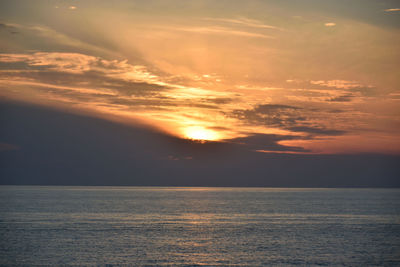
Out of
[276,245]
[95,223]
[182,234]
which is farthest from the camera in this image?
[95,223]

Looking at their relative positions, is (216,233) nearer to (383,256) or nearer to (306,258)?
(306,258)

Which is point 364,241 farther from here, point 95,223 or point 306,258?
point 95,223

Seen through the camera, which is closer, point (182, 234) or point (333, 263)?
point (333, 263)

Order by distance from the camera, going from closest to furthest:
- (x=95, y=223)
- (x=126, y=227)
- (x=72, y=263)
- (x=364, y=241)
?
(x=72, y=263), (x=364, y=241), (x=126, y=227), (x=95, y=223)

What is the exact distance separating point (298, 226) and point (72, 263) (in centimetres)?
5634

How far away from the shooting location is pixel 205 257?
5612 cm

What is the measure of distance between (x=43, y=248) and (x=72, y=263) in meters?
12.5

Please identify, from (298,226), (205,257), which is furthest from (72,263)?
(298,226)

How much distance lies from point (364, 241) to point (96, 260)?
45.6 m

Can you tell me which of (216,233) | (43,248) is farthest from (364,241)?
(43,248)

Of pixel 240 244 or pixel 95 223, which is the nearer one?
pixel 240 244

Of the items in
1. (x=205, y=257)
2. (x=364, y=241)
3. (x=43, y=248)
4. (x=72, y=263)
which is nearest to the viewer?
(x=72, y=263)

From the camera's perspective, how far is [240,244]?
66812 mm

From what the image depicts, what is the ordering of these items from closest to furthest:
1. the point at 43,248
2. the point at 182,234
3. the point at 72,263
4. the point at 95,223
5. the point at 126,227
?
the point at 72,263, the point at 43,248, the point at 182,234, the point at 126,227, the point at 95,223
